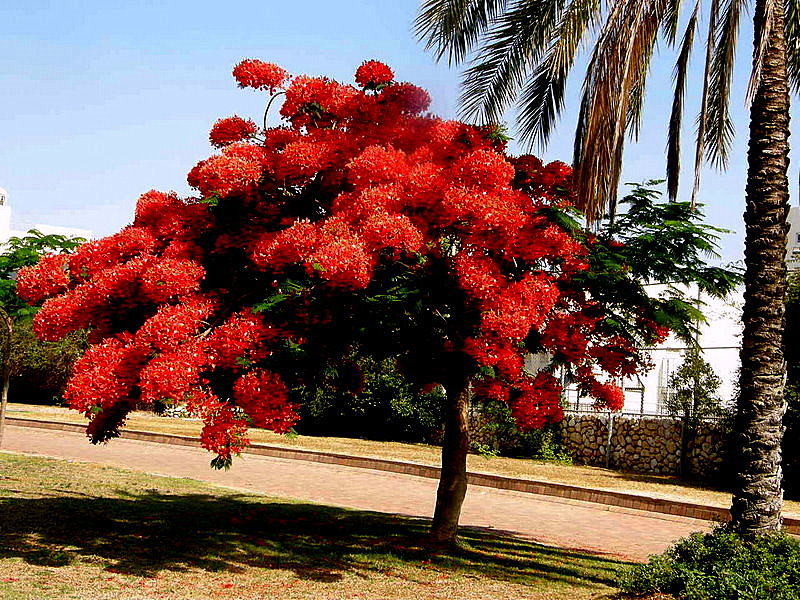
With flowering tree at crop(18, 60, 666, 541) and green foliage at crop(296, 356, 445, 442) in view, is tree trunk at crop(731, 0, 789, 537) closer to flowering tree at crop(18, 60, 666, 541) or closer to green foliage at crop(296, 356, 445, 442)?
flowering tree at crop(18, 60, 666, 541)

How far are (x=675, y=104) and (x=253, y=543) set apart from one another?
6.77 meters

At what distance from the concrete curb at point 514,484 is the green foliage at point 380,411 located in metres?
4.21

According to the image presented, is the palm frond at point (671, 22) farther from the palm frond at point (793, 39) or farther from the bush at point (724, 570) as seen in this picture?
the bush at point (724, 570)

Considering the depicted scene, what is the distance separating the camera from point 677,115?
9.60 meters

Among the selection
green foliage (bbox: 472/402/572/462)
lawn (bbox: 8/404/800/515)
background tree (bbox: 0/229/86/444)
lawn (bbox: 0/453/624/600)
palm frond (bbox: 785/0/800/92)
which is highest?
palm frond (bbox: 785/0/800/92)

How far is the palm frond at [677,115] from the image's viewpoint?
9.26 m

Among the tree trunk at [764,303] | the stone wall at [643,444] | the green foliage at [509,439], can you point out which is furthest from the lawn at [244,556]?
the green foliage at [509,439]

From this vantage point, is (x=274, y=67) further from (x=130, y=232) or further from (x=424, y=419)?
(x=424, y=419)

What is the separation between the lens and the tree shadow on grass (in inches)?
357

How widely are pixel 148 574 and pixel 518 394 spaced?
3.91 meters

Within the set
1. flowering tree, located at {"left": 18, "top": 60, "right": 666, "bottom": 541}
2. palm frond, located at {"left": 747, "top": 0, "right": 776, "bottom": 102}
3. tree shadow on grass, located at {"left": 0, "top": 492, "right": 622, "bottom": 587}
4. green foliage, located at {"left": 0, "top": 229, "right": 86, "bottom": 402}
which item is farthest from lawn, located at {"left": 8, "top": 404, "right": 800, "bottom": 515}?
palm frond, located at {"left": 747, "top": 0, "right": 776, "bottom": 102}

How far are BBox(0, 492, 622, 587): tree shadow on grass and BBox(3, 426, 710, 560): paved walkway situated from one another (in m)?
1.45

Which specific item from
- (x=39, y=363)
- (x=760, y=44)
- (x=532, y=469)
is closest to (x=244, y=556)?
(x=760, y=44)

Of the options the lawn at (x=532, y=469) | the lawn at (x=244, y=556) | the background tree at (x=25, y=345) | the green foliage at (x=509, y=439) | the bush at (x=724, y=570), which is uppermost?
the background tree at (x=25, y=345)
